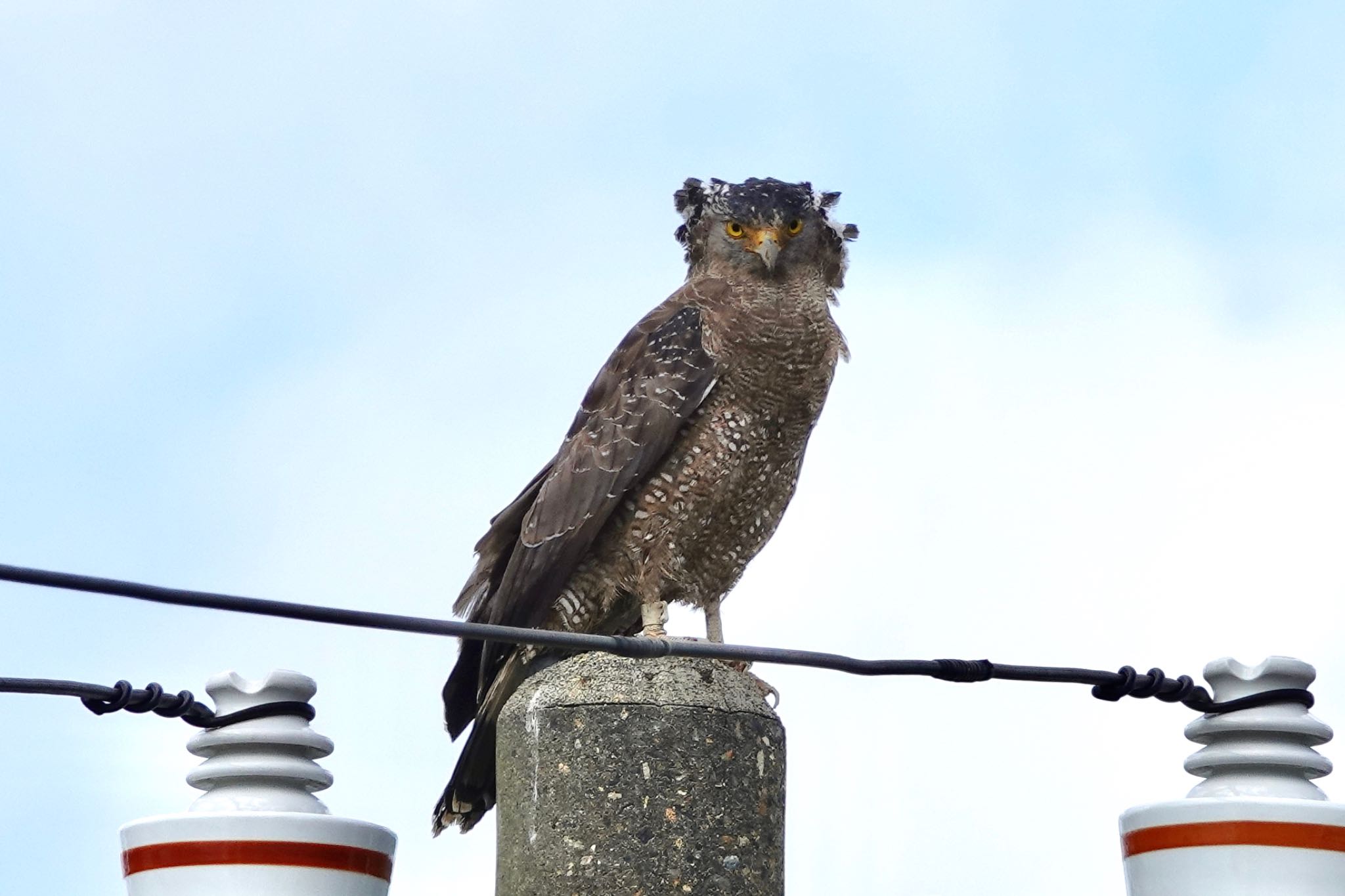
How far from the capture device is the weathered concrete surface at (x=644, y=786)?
3625 millimetres

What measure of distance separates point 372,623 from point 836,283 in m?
3.91

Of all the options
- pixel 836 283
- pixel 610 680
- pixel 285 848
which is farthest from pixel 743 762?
pixel 836 283

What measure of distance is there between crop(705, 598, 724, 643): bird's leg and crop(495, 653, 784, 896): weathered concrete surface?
2625 mm

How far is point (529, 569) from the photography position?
20.7 feet

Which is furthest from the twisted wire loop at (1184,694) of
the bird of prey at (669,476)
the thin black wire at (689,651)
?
the bird of prey at (669,476)

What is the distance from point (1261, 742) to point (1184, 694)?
0.88ft

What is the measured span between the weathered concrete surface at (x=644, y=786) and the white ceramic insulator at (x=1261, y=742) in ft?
2.95

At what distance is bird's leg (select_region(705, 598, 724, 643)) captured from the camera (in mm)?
6512

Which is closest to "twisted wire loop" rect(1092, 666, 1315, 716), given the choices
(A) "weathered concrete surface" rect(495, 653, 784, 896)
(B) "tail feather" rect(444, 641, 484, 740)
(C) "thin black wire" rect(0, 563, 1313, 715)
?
(C) "thin black wire" rect(0, 563, 1313, 715)

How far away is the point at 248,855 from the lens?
2660 mm

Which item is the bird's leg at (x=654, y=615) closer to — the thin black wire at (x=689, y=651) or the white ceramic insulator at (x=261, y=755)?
the thin black wire at (x=689, y=651)

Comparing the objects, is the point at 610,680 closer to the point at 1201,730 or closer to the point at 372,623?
the point at 372,623

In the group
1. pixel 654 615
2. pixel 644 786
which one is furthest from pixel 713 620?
pixel 644 786

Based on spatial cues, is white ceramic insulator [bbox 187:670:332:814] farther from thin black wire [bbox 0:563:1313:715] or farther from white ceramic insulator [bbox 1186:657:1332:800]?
white ceramic insulator [bbox 1186:657:1332:800]
